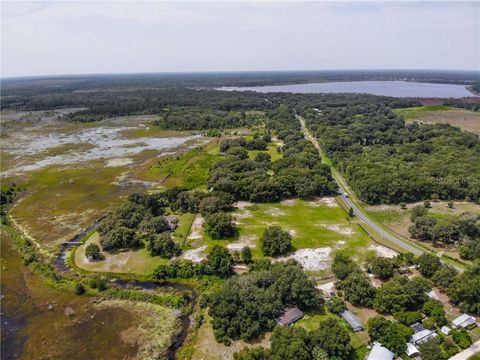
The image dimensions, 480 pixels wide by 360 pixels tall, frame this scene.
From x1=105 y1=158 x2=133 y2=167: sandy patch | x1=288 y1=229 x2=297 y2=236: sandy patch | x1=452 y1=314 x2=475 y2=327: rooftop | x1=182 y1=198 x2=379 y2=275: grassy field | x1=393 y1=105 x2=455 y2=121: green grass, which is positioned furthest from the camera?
x1=393 y1=105 x2=455 y2=121: green grass

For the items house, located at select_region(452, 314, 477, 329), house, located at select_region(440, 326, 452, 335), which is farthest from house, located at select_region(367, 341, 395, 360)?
house, located at select_region(452, 314, 477, 329)

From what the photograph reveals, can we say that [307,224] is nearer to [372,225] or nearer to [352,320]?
[372,225]

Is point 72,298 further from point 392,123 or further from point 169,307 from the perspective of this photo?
point 392,123

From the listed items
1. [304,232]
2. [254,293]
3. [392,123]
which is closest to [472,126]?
[392,123]

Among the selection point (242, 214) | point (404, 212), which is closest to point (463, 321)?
point (404, 212)

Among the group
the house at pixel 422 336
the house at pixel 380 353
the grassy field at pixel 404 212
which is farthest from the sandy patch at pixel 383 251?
the house at pixel 380 353

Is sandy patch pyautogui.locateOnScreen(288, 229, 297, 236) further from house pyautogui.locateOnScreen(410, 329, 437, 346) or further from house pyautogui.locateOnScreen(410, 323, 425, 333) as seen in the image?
house pyautogui.locateOnScreen(410, 329, 437, 346)
